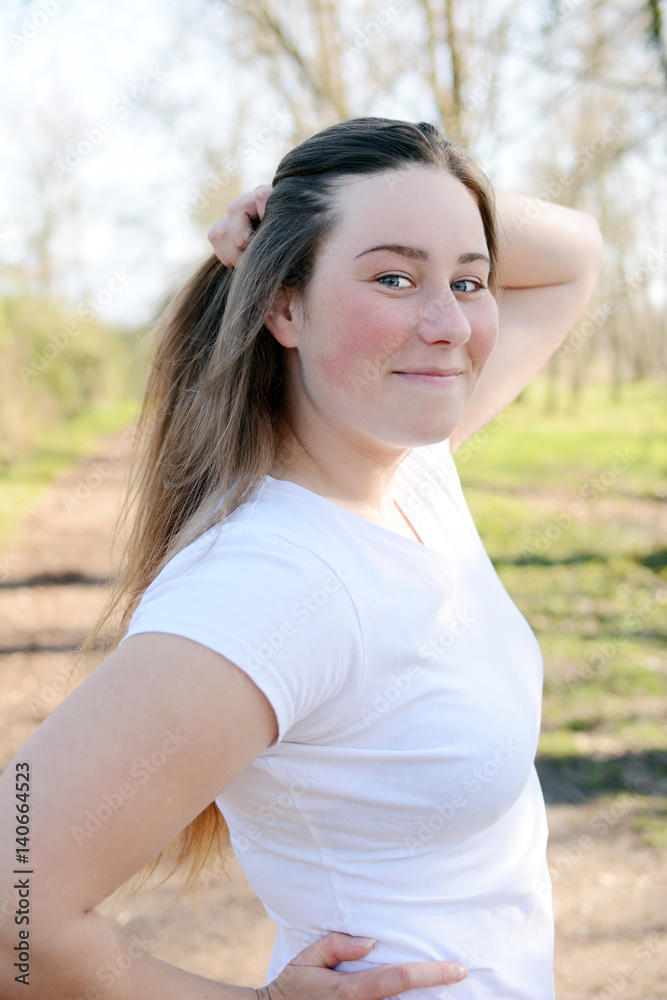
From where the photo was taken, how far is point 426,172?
146 centimetres

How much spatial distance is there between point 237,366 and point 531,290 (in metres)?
1.12

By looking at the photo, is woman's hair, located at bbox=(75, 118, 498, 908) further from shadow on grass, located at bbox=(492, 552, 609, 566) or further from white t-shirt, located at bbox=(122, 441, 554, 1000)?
shadow on grass, located at bbox=(492, 552, 609, 566)

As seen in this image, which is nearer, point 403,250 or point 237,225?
point 403,250

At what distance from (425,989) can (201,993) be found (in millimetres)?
356

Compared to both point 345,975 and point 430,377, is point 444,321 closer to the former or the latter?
point 430,377

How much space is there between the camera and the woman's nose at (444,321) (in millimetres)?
1379

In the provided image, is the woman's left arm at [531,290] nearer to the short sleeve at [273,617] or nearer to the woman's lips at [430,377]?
the woman's lips at [430,377]

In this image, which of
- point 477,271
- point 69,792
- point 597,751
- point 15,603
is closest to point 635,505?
point 597,751

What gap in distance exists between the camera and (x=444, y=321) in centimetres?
139

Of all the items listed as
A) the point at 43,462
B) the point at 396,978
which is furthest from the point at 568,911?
the point at 43,462

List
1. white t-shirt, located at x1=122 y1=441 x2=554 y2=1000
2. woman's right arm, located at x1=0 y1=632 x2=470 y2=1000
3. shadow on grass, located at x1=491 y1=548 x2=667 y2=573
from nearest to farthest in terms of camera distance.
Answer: woman's right arm, located at x1=0 y1=632 x2=470 y2=1000, white t-shirt, located at x1=122 y1=441 x2=554 y2=1000, shadow on grass, located at x1=491 y1=548 x2=667 y2=573

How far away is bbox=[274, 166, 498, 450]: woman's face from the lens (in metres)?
1.37

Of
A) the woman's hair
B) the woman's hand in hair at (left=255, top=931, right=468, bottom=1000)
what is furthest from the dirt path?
the woman's hand in hair at (left=255, top=931, right=468, bottom=1000)

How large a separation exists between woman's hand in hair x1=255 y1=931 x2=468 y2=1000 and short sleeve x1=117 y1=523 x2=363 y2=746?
382 mm
